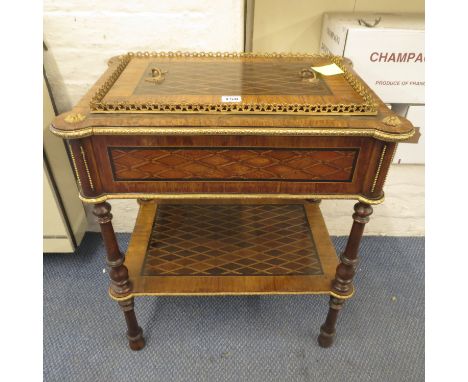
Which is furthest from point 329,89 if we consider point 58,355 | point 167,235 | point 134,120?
point 58,355

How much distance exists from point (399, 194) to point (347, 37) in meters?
0.82

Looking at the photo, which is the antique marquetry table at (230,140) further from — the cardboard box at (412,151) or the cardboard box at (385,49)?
the cardboard box at (412,151)

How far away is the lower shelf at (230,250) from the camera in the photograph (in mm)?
1252

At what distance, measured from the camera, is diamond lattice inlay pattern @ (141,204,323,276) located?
131 centimetres

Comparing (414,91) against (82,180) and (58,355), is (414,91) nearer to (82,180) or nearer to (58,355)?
(82,180)

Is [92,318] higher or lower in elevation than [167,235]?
lower

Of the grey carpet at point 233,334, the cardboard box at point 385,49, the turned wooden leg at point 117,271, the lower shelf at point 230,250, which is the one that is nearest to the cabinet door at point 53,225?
the grey carpet at point 233,334

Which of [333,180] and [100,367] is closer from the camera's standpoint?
[333,180]

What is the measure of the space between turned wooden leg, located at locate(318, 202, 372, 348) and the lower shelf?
6 cm

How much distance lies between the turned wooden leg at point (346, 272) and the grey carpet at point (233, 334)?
0.09 meters

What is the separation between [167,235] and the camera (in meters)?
1.45

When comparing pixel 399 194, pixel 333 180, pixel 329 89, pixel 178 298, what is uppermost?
pixel 329 89

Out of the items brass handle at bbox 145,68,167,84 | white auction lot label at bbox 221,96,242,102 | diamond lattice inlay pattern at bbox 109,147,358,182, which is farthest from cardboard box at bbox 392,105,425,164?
brass handle at bbox 145,68,167,84

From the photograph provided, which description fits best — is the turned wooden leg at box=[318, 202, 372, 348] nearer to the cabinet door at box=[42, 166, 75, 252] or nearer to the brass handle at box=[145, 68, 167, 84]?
the brass handle at box=[145, 68, 167, 84]
